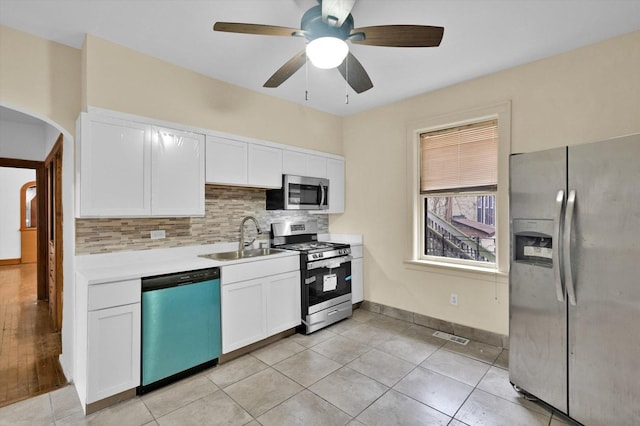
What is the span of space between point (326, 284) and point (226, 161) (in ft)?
5.65

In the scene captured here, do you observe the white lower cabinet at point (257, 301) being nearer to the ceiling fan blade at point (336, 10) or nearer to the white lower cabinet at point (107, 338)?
the white lower cabinet at point (107, 338)

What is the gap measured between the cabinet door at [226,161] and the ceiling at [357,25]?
2.26ft

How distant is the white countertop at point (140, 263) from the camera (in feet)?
7.10

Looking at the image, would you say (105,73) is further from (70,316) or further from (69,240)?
(70,316)

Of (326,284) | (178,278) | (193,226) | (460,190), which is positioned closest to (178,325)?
(178,278)

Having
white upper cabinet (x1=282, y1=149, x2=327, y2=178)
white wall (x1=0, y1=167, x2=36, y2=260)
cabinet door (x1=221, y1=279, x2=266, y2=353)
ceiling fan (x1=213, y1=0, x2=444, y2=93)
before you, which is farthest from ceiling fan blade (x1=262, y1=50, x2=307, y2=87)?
white wall (x1=0, y1=167, x2=36, y2=260)

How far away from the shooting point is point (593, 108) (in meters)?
2.48

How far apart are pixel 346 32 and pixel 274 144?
1799 mm

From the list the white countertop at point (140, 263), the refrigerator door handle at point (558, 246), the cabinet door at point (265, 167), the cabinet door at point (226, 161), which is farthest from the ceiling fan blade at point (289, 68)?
the refrigerator door handle at point (558, 246)

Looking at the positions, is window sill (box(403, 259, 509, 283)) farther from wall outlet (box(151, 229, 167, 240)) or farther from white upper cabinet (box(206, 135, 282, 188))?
wall outlet (box(151, 229, 167, 240))

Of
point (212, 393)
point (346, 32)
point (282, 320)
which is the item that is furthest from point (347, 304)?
point (346, 32)

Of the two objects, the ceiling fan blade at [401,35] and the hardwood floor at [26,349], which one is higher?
the ceiling fan blade at [401,35]

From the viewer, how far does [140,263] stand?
2631 millimetres

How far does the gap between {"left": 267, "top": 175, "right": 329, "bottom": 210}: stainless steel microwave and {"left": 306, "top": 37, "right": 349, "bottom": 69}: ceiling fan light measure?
1.84 meters
